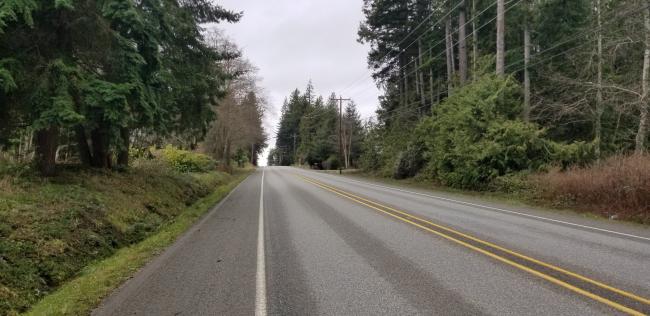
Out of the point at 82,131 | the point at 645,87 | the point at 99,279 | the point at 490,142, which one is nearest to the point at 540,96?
the point at 490,142

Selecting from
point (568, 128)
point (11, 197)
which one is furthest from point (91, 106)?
point (568, 128)

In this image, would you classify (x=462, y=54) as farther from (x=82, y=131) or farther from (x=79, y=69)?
(x=79, y=69)

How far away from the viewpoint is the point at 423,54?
119 feet

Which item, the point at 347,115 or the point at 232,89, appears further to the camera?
the point at 347,115

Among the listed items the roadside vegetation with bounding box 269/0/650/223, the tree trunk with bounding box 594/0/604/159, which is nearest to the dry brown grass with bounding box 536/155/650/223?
the roadside vegetation with bounding box 269/0/650/223

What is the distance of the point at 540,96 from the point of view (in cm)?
2227

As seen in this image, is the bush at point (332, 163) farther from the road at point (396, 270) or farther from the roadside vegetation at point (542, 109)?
the road at point (396, 270)

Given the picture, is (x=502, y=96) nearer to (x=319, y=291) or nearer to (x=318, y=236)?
(x=318, y=236)

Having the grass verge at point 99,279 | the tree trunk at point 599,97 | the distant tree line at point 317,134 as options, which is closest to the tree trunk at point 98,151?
the grass verge at point 99,279

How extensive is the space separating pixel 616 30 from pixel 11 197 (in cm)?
2204

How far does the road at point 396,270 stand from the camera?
4.66 meters

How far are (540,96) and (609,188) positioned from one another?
32.4 feet

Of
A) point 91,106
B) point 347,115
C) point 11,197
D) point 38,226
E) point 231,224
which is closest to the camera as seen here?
point 38,226

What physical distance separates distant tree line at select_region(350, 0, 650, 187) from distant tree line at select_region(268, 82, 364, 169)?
23141 mm
